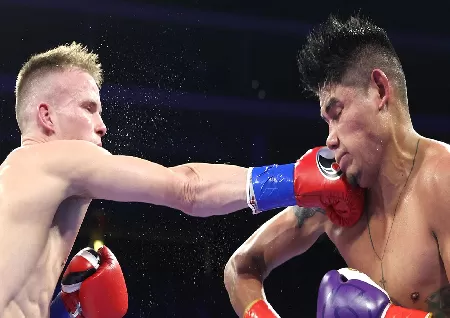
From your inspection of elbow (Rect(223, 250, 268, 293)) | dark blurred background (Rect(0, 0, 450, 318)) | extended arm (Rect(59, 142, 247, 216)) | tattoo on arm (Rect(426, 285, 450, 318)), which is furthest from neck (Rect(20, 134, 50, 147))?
dark blurred background (Rect(0, 0, 450, 318))

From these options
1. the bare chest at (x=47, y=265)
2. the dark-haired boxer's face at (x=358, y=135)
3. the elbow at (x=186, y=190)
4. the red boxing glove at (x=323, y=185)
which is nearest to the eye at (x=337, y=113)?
the dark-haired boxer's face at (x=358, y=135)

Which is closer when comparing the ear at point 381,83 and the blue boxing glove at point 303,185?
the blue boxing glove at point 303,185

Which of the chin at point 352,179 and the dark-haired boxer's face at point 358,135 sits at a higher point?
the dark-haired boxer's face at point 358,135

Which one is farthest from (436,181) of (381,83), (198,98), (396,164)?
(198,98)

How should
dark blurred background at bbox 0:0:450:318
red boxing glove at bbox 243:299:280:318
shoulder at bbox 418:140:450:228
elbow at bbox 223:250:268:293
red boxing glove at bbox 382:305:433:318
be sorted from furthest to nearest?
dark blurred background at bbox 0:0:450:318, elbow at bbox 223:250:268:293, red boxing glove at bbox 243:299:280:318, shoulder at bbox 418:140:450:228, red boxing glove at bbox 382:305:433:318

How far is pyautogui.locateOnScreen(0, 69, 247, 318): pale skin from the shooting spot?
84.7 inches

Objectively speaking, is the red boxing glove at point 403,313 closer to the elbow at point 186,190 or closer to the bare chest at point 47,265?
the elbow at point 186,190

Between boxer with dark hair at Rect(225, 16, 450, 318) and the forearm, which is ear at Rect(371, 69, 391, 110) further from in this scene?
the forearm

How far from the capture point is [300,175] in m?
2.23

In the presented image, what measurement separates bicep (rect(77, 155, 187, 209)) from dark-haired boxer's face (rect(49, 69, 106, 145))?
0.34 metres

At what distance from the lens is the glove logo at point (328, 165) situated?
2244 millimetres

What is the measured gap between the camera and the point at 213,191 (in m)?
2.23

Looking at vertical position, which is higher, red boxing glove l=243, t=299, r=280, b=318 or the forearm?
the forearm

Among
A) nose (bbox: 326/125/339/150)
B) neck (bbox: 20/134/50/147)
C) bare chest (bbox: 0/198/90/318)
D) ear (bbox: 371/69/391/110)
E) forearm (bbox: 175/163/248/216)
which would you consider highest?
ear (bbox: 371/69/391/110)
